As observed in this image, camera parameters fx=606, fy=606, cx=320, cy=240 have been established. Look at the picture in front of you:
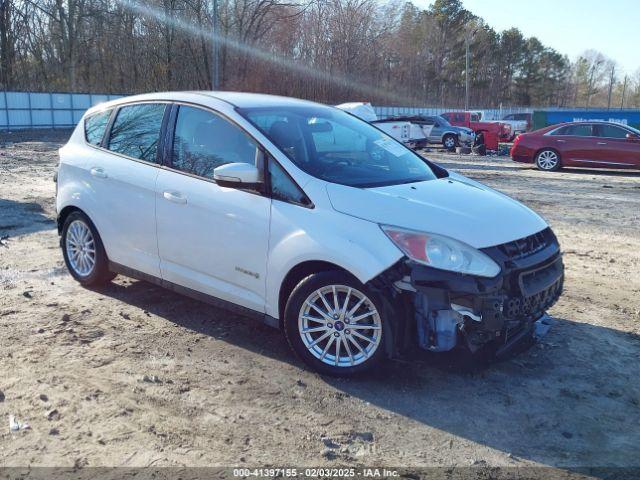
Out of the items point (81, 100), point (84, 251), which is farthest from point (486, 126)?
point (84, 251)

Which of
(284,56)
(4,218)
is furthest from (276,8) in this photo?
(4,218)

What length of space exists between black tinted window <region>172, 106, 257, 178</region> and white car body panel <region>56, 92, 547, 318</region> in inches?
3.0

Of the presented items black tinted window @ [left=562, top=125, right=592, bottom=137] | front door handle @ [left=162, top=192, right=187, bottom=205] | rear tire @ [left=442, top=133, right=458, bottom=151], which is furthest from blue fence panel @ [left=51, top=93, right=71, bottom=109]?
front door handle @ [left=162, top=192, right=187, bottom=205]

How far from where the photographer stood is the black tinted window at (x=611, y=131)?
16.9m

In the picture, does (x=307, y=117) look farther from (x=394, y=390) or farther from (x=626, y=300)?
(x=626, y=300)

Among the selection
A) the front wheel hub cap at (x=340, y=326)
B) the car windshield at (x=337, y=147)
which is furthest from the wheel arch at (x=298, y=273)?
the car windshield at (x=337, y=147)

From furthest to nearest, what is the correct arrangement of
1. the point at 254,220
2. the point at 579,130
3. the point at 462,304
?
1. the point at 579,130
2. the point at 254,220
3. the point at 462,304

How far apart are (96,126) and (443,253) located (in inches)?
140

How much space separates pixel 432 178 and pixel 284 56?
150 feet

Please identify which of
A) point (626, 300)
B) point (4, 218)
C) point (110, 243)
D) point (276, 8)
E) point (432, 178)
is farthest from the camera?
point (276, 8)

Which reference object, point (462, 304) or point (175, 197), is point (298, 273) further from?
point (175, 197)

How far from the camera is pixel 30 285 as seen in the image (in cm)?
567

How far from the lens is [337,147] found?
465 centimetres

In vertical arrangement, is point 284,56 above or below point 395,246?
above
